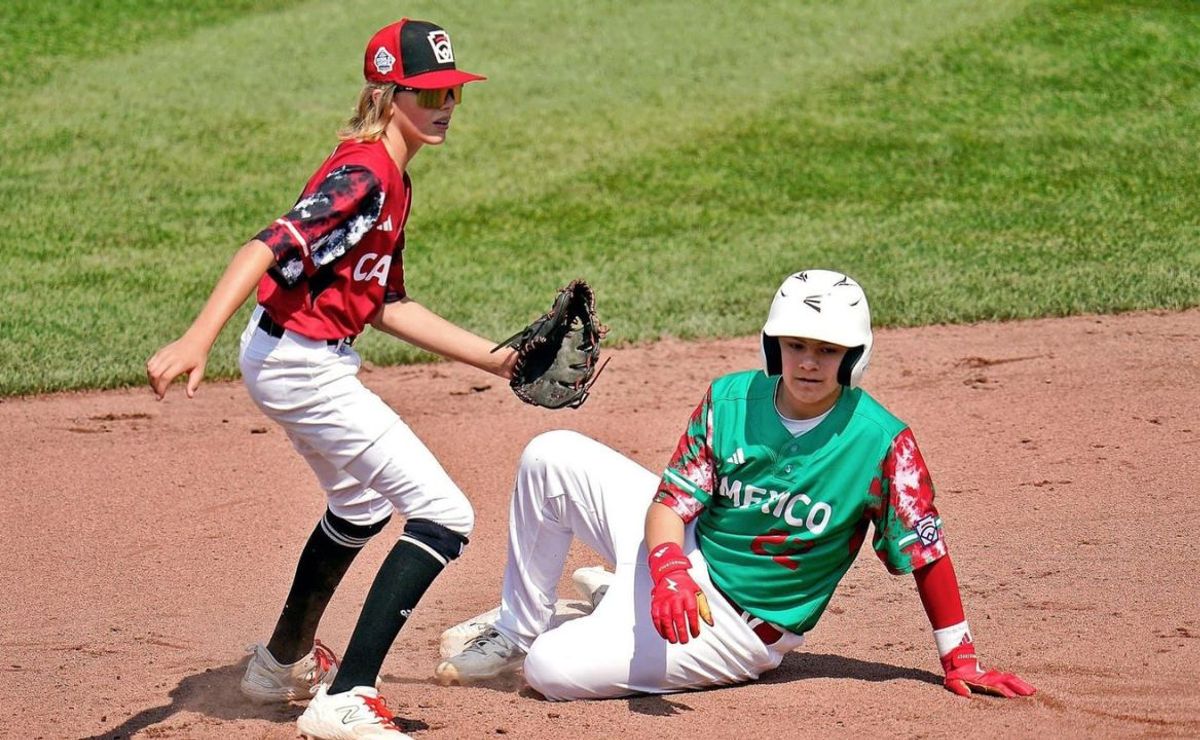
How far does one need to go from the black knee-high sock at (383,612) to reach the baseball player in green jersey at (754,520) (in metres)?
0.48

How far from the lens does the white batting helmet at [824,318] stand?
4035 millimetres

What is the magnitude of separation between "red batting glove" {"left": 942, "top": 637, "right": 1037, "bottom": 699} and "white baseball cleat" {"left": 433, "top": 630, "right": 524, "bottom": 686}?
4.22 ft

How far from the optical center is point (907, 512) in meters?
4.14

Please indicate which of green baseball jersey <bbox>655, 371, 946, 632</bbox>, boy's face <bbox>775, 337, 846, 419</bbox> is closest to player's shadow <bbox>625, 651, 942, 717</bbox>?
green baseball jersey <bbox>655, 371, 946, 632</bbox>

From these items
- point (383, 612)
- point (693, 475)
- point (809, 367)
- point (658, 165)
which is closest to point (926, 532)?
point (809, 367)

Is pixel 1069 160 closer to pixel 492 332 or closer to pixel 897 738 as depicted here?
pixel 492 332

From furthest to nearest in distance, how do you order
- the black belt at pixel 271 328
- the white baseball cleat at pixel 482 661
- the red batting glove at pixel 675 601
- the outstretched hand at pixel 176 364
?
the white baseball cleat at pixel 482 661 < the black belt at pixel 271 328 < the red batting glove at pixel 675 601 < the outstretched hand at pixel 176 364

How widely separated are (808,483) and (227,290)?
5.25 ft

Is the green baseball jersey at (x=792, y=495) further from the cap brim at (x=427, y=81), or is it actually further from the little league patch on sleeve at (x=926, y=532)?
the cap brim at (x=427, y=81)

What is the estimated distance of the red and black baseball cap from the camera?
4.14m

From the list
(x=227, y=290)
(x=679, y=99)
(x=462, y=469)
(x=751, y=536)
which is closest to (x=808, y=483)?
(x=751, y=536)

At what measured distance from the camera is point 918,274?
386 inches

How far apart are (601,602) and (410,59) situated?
162 cm

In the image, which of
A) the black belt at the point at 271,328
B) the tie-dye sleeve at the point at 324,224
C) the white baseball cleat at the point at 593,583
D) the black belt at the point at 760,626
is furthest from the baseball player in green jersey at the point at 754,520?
the tie-dye sleeve at the point at 324,224
